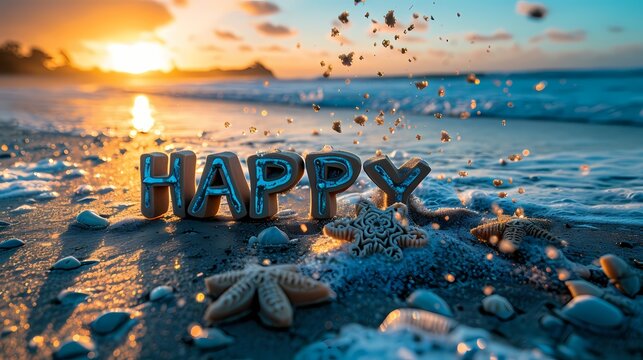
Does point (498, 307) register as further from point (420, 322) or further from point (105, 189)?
point (105, 189)

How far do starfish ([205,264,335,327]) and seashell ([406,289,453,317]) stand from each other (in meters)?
0.45

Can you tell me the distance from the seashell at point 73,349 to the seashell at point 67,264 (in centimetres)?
101

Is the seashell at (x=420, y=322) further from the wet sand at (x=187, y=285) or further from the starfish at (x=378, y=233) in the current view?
the starfish at (x=378, y=233)

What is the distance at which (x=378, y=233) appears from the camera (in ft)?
9.23

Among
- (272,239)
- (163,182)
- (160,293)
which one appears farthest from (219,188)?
(160,293)

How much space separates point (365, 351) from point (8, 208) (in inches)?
162

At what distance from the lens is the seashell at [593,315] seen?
217 cm

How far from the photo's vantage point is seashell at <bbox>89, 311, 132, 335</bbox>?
2.17m

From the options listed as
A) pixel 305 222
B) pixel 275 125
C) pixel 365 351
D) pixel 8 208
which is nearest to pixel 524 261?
pixel 365 351

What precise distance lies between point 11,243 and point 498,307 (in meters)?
3.45

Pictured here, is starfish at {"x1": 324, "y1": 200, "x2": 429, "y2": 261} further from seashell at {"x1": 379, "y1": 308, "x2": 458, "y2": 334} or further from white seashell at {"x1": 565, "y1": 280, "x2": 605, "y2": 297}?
white seashell at {"x1": 565, "y1": 280, "x2": 605, "y2": 297}

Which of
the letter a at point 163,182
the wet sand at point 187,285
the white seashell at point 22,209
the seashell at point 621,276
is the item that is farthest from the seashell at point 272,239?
the white seashell at point 22,209

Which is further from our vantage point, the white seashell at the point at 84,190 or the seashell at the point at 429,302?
the white seashell at the point at 84,190

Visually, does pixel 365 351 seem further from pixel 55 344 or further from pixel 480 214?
pixel 480 214
